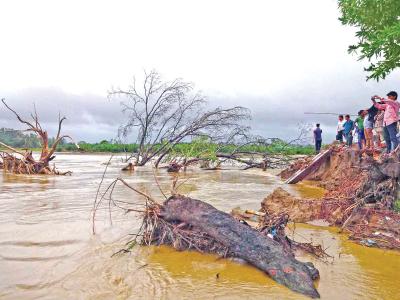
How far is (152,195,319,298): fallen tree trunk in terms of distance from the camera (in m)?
4.31

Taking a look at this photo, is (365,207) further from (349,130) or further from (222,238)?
(349,130)

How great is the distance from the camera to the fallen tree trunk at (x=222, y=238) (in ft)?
14.2

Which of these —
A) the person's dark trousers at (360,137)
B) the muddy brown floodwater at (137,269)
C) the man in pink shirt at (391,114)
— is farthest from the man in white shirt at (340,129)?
the muddy brown floodwater at (137,269)

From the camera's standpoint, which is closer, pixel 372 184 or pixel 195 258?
pixel 195 258

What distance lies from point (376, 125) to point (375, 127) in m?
0.11

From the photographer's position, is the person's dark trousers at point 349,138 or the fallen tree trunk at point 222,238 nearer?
the fallen tree trunk at point 222,238

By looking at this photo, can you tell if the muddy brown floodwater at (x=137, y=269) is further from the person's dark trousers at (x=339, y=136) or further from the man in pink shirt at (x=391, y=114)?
the person's dark trousers at (x=339, y=136)

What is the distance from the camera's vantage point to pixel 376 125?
13500mm

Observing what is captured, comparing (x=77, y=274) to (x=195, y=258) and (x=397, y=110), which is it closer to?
(x=195, y=258)

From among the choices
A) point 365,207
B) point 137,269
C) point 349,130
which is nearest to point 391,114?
point 365,207

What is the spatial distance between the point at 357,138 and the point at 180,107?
1175 cm

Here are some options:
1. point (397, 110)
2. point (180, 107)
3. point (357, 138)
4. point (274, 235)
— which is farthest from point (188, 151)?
point (274, 235)

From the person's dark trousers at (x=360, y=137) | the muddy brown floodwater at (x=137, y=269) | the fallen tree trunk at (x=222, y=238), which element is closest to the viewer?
the muddy brown floodwater at (x=137, y=269)

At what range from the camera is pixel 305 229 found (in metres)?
7.04
